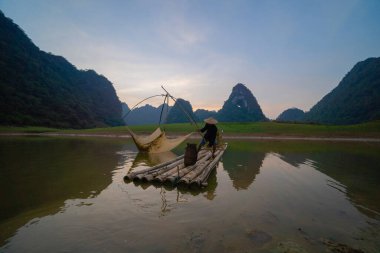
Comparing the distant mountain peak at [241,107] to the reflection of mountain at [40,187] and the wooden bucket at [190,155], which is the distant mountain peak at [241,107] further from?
the reflection of mountain at [40,187]

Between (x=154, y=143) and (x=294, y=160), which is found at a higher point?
(x=154, y=143)

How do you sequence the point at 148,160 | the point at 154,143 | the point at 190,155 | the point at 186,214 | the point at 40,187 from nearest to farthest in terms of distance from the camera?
1. the point at 186,214
2. the point at 40,187
3. the point at 190,155
4. the point at 148,160
5. the point at 154,143

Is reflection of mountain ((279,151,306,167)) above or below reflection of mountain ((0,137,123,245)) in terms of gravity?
below

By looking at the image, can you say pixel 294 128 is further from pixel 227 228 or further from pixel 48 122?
pixel 48 122

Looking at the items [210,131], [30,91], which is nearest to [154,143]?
[210,131]

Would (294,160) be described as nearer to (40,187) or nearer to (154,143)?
(154,143)

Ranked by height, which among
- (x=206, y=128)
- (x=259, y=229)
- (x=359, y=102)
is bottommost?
(x=259, y=229)

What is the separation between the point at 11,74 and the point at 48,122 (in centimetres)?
1886

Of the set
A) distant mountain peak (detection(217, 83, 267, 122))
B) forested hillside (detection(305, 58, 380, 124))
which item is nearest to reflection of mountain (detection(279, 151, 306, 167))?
forested hillside (detection(305, 58, 380, 124))

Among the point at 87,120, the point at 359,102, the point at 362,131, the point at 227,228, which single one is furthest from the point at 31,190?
the point at 359,102

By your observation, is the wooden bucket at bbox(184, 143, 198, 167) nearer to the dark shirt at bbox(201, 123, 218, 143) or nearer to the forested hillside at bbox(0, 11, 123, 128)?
the dark shirt at bbox(201, 123, 218, 143)

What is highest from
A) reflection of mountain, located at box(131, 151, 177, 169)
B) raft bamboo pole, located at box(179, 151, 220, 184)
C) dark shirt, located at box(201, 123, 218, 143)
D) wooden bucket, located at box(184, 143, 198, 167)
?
dark shirt, located at box(201, 123, 218, 143)

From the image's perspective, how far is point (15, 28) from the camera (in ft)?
313

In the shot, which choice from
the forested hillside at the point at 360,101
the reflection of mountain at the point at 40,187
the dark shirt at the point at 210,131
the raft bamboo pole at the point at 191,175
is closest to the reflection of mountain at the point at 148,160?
the reflection of mountain at the point at 40,187
